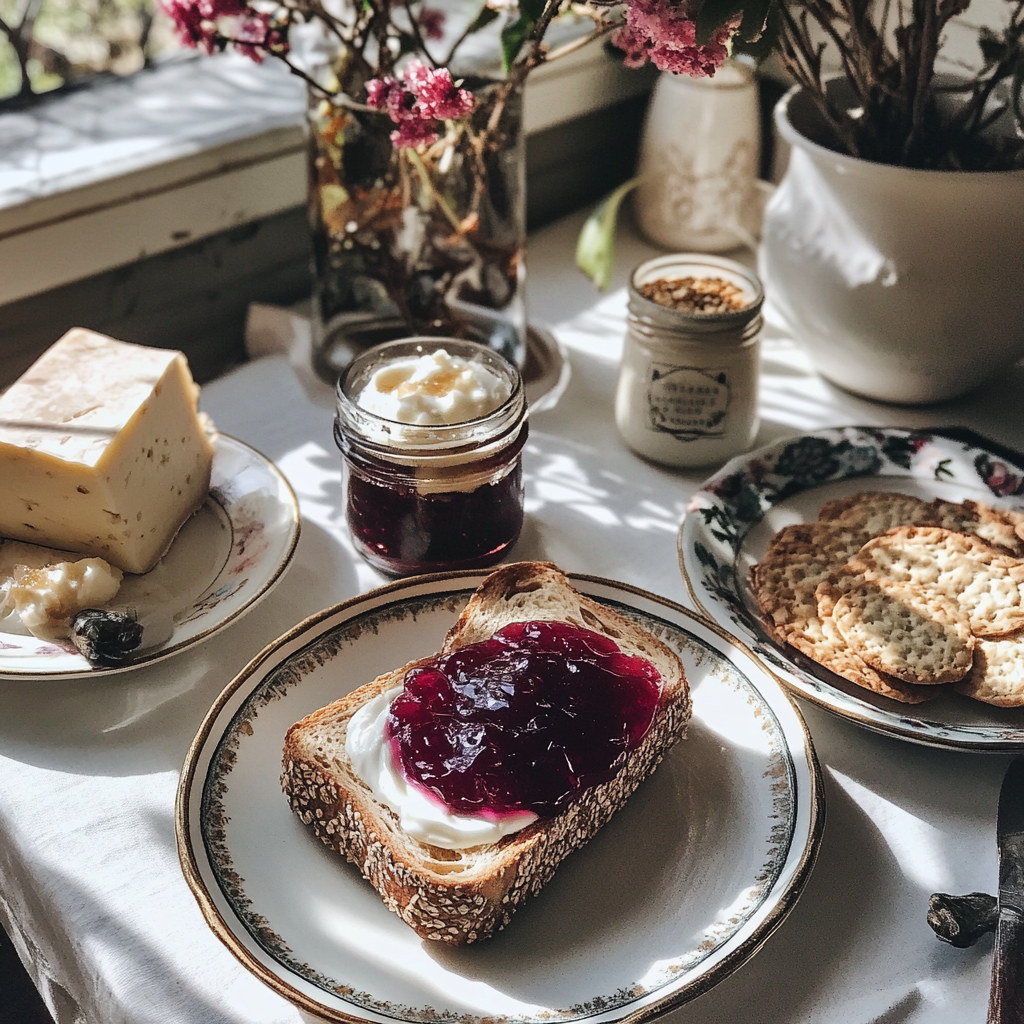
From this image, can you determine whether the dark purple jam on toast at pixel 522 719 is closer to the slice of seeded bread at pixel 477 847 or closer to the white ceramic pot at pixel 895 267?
the slice of seeded bread at pixel 477 847

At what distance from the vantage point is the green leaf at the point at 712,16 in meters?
0.92

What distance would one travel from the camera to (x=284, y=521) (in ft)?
4.05

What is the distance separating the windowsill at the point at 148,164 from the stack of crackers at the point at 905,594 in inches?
42.0

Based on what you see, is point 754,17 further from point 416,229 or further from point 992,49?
point 416,229

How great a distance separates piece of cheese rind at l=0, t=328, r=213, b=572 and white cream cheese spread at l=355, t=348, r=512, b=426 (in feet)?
0.79

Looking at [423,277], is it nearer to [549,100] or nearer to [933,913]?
[549,100]

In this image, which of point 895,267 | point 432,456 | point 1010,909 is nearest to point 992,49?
point 895,267

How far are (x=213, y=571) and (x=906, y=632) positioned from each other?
2.53ft

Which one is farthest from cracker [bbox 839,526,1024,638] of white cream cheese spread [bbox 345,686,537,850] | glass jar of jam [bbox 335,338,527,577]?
white cream cheese spread [bbox 345,686,537,850]

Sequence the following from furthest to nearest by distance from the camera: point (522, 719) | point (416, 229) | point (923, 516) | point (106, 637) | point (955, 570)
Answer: point (416, 229), point (923, 516), point (955, 570), point (106, 637), point (522, 719)

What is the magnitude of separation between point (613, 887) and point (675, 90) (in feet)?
4.85

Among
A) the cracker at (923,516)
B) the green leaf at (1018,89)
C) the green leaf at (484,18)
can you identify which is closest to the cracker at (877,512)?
the cracker at (923,516)

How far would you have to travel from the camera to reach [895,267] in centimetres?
136

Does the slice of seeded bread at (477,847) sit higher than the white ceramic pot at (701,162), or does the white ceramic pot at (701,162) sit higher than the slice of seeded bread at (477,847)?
the white ceramic pot at (701,162)
